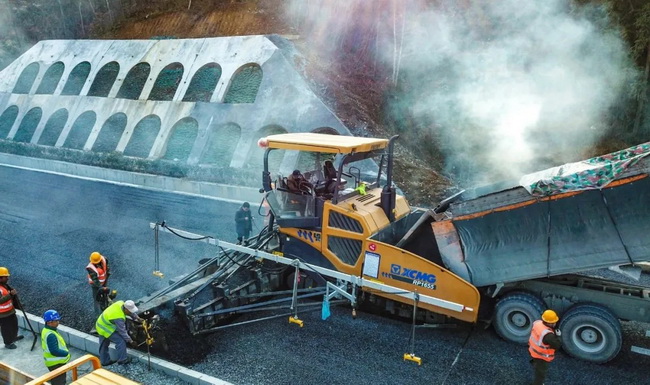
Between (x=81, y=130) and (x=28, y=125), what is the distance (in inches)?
143

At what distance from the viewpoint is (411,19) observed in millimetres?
23031

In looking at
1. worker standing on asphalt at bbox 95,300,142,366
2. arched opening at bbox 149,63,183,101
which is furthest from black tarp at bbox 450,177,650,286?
arched opening at bbox 149,63,183,101

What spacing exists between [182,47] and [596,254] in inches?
796

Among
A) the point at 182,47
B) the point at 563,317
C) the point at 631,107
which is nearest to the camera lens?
the point at 563,317

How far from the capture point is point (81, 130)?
21.2m

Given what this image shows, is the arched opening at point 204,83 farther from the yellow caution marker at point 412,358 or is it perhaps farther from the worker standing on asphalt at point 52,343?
the yellow caution marker at point 412,358

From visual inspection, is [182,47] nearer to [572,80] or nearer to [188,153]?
[188,153]

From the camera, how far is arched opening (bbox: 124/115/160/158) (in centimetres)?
1905

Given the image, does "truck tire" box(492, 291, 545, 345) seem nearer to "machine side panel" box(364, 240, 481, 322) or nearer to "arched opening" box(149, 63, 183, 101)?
"machine side panel" box(364, 240, 481, 322)

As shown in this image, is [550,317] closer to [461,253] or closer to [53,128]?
[461,253]

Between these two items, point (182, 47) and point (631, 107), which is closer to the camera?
point (631, 107)

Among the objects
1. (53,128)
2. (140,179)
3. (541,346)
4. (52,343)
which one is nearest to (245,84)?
(140,179)

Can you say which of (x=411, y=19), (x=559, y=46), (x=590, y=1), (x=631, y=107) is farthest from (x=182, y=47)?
(x=631, y=107)

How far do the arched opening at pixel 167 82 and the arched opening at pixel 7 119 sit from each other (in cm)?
830
